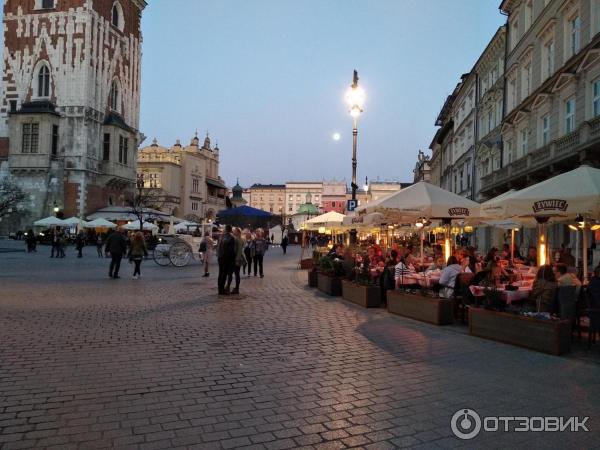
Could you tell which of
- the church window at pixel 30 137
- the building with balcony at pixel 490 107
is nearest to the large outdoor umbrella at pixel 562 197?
the building with balcony at pixel 490 107

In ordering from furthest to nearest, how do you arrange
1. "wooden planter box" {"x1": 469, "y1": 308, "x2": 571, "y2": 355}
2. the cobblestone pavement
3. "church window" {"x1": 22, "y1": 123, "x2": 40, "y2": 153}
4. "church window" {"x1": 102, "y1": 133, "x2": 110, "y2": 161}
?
"church window" {"x1": 102, "y1": 133, "x2": 110, "y2": 161} < "church window" {"x1": 22, "y1": 123, "x2": 40, "y2": 153} < "wooden planter box" {"x1": 469, "y1": 308, "x2": 571, "y2": 355} < the cobblestone pavement

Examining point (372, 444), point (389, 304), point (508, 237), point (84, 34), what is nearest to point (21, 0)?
point (84, 34)

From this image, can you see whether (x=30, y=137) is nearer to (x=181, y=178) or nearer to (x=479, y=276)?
(x=181, y=178)

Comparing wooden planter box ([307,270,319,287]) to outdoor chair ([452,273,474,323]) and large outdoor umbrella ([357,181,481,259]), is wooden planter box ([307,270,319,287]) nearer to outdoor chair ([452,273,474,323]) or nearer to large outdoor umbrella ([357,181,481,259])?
large outdoor umbrella ([357,181,481,259])

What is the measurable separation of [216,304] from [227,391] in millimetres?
6210

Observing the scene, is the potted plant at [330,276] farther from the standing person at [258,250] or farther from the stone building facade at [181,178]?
the stone building facade at [181,178]

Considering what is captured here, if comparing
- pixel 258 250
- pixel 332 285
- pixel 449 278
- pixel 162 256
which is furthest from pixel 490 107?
pixel 449 278

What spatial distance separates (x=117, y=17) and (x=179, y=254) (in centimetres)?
3689

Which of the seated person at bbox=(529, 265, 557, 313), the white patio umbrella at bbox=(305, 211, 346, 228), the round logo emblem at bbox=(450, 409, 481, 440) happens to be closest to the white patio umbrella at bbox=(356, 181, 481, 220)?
the seated person at bbox=(529, 265, 557, 313)

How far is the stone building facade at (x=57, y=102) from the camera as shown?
45.9 m

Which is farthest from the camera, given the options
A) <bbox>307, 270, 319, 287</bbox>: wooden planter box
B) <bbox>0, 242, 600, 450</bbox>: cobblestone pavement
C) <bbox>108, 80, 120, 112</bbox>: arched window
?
<bbox>108, 80, 120, 112</bbox>: arched window

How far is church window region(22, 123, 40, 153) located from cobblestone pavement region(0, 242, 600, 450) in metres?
43.0

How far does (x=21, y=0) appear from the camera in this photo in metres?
47.6

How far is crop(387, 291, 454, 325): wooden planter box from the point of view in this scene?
8.96 m
